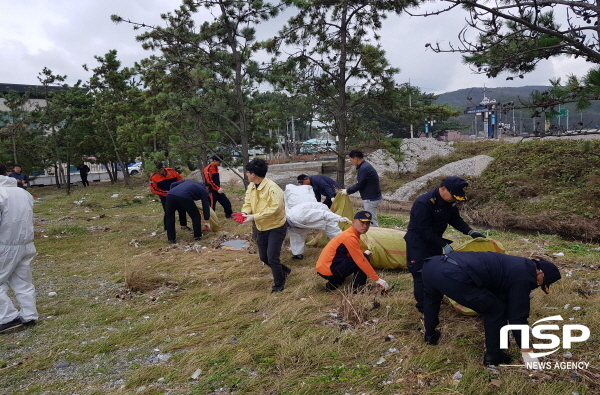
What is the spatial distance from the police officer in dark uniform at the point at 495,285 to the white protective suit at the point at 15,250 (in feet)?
13.5

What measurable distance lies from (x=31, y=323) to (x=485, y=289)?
4441mm

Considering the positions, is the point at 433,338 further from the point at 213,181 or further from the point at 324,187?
the point at 213,181

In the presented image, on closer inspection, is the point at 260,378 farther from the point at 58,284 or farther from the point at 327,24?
the point at 327,24

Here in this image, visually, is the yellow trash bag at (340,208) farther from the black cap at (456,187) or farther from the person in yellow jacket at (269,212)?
the black cap at (456,187)

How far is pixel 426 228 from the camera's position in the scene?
3.95 m

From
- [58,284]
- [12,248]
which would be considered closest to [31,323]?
[12,248]

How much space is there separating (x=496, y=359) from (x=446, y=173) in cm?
1757

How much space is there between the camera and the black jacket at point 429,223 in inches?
155

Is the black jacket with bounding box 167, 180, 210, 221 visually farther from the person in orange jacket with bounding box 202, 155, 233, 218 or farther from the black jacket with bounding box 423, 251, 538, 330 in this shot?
the black jacket with bounding box 423, 251, 538, 330

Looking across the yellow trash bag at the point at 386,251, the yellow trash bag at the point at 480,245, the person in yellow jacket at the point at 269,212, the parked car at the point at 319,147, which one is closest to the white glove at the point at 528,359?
the yellow trash bag at the point at 480,245

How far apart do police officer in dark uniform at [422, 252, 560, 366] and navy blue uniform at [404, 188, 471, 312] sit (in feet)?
2.35

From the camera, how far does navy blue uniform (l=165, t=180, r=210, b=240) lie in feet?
26.6

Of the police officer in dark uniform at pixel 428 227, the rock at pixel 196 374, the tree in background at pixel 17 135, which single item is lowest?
the rock at pixel 196 374

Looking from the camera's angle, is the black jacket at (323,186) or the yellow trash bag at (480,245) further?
the black jacket at (323,186)
